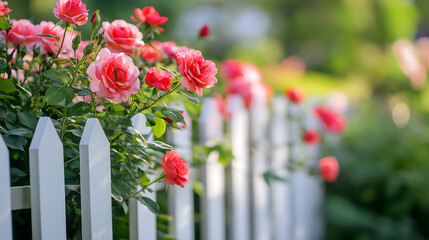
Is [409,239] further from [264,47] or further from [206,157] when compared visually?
[264,47]

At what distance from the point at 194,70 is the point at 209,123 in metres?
0.89

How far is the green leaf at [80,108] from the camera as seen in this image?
3.24 ft

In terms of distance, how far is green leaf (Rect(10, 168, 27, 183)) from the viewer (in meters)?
0.98

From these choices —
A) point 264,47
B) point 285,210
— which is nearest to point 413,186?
point 285,210

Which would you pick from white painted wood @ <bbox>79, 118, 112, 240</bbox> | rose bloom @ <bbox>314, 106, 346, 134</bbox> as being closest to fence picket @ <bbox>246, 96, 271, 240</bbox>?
rose bloom @ <bbox>314, 106, 346, 134</bbox>

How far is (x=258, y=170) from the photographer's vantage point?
2.26m

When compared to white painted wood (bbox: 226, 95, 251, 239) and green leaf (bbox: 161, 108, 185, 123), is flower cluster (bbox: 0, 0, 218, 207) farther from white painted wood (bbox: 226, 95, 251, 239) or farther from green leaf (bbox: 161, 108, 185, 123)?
white painted wood (bbox: 226, 95, 251, 239)

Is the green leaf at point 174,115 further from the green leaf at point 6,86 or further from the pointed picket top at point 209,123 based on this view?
the pointed picket top at point 209,123

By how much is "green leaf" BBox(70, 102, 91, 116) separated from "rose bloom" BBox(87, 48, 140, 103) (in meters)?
0.09

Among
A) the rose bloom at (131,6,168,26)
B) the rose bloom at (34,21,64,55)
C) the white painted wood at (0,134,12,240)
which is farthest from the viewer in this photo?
the rose bloom at (131,6,168,26)

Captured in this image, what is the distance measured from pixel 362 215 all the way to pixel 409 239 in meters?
0.32

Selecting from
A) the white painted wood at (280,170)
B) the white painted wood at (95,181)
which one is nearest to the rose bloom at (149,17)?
the white painted wood at (95,181)

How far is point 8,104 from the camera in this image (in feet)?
3.39

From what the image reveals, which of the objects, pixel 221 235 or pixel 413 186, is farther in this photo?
pixel 413 186
